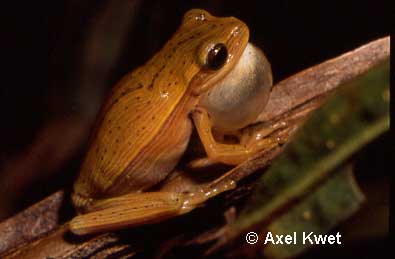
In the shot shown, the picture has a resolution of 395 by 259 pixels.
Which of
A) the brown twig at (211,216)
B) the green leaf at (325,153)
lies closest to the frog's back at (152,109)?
the brown twig at (211,216)

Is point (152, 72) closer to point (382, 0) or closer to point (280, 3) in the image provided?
point (280, 3)

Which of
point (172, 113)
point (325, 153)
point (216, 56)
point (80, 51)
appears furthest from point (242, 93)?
point (80, 51)

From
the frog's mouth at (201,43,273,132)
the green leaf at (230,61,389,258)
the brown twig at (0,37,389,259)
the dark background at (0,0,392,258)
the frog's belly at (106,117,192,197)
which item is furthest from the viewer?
the dark background at (0,0,392,258)

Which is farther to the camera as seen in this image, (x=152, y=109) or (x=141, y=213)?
(x=152, y=109)

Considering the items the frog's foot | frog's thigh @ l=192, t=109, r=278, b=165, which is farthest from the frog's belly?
the frog's foot

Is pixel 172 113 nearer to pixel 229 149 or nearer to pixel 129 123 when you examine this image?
pixel 129 123

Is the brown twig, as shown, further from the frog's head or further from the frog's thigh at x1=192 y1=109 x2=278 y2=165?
the frog's head
